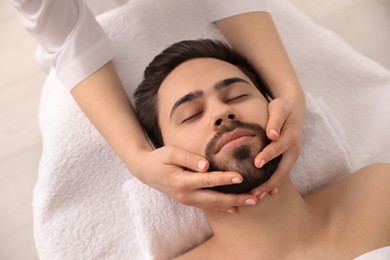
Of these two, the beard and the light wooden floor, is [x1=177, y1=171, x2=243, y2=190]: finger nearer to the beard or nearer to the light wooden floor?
the beard

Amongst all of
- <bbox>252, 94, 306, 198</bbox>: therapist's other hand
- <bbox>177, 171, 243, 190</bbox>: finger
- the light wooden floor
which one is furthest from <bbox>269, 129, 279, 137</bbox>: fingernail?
the light wooden floor

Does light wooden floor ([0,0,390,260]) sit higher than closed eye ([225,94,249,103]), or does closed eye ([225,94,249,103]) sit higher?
closed eye ([225,94,249,103])

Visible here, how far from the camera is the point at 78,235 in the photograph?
4.17ft

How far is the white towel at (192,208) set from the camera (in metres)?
1.22

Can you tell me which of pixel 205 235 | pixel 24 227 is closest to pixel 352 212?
pixel 205 235

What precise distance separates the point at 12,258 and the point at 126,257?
647mm

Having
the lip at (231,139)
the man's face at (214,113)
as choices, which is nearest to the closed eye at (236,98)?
the man's face at (214,113)

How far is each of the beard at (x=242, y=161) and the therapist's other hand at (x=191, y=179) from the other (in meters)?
0.02

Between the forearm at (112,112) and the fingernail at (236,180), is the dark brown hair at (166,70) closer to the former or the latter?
the forearm at (112,112)

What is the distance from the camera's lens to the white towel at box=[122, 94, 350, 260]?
122 cm

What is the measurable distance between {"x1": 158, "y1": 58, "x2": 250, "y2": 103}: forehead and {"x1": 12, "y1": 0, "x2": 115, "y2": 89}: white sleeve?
0.74 feet

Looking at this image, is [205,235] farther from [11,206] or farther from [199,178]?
[11,206]

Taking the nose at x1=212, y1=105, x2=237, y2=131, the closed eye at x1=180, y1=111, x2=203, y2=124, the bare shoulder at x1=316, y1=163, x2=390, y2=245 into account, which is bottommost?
the bare shoulder at x1=316, y1=163, x2=390, y2=245

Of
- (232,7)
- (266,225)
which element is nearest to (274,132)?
(266,225)
